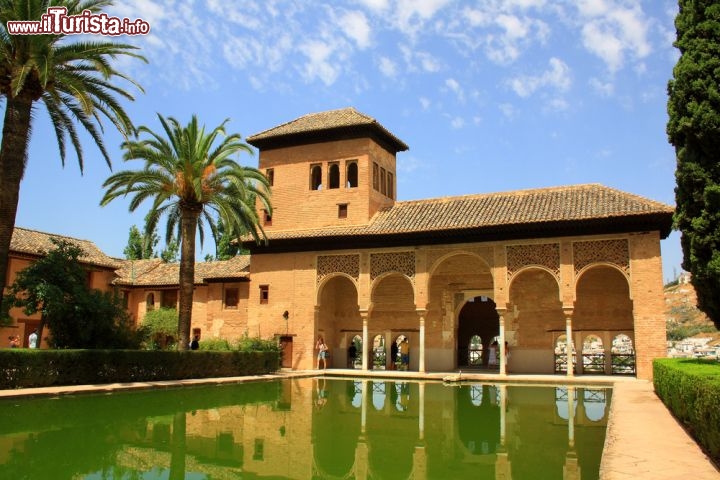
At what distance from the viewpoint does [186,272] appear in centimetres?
1861

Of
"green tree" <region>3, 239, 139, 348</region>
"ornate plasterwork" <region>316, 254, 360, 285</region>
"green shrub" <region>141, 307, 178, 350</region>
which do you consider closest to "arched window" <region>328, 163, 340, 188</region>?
"ornate plasterwork" <region>316, 254, 360, 285</region>

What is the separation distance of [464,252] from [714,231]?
10.8 m

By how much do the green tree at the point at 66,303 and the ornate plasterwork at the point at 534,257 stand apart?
12380 mm

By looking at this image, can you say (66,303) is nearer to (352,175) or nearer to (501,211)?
(352,175)

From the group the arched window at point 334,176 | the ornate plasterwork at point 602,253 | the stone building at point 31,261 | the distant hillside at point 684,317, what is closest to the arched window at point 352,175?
the arched window at point 334,176

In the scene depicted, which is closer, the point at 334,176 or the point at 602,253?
the point at 602,253

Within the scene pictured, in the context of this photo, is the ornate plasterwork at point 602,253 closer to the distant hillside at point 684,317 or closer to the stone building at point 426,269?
the stone building at point 426,269

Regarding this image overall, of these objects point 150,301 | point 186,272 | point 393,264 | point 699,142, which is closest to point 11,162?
point 186,272

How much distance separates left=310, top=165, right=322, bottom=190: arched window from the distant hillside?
4876cm

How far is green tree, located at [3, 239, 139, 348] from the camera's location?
15.8 m

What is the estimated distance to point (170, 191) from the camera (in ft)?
Result: 61.9

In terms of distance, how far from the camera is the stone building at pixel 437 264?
19.8 m

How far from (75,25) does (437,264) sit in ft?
44.0

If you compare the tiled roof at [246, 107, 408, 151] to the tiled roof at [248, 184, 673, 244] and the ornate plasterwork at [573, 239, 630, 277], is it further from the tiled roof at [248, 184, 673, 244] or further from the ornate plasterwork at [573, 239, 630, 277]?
the ornate plasterwork at [573, 239, 630, 277]
